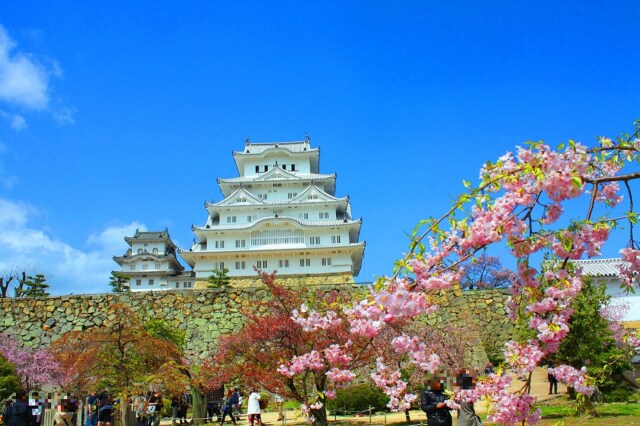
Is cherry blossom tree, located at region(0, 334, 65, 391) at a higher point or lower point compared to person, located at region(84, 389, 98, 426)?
higher

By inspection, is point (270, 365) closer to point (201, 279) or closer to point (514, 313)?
point (514, 313)

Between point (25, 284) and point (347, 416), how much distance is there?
3235cm

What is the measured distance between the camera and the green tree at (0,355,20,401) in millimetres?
18281

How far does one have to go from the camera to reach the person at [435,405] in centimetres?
708

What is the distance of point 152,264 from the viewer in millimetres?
49750

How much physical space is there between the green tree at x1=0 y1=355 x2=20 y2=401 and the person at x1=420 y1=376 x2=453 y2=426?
1571cm

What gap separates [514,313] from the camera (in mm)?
4434

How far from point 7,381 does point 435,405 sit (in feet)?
52.9

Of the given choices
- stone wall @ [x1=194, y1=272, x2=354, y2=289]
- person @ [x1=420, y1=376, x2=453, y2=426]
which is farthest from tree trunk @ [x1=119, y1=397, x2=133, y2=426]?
stone wall @ [x1=194, y1=272, x2=354, y2=289]

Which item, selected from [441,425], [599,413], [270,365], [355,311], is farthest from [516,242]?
[599,413]

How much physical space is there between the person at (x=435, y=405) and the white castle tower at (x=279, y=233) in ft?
109

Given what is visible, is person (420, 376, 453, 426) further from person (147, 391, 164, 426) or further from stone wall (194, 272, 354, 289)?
stone wall (194, 272, 354, 289)

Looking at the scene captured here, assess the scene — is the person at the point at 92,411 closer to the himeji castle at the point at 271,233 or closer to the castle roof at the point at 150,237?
the himeji castle at the point at 271,233

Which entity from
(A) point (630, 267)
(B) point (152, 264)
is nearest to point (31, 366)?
(A) point (630, 267)
